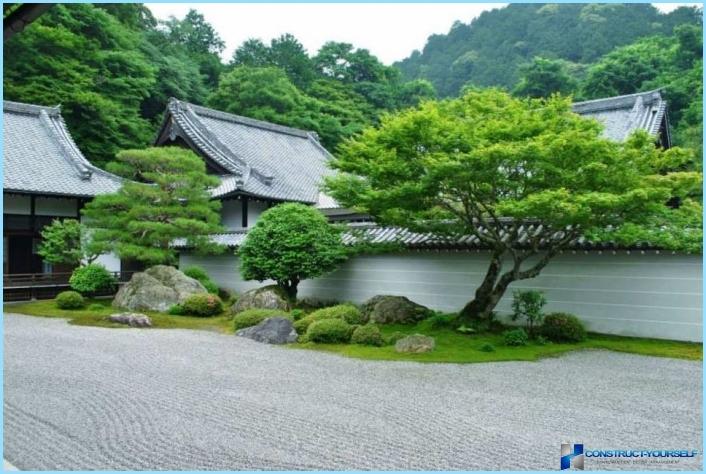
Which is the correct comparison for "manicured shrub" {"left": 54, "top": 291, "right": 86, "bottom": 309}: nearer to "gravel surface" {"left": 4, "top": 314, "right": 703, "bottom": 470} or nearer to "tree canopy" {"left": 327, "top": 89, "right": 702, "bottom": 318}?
"gravel surface" {"left": 4, "top": 314, "right": 703, "bottom": 470}

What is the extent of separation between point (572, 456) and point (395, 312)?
8918 mm

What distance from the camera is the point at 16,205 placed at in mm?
20547

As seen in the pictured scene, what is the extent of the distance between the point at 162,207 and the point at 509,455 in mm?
14157

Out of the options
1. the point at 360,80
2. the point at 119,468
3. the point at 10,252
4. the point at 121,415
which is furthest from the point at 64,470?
the point at 360,80

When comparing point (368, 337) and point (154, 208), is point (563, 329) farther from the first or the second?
point (154, 208)

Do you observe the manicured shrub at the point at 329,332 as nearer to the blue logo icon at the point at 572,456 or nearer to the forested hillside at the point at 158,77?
the blue logo icon at the point at 572,456

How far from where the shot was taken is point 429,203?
12.6m

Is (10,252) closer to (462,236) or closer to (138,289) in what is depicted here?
(138,289)

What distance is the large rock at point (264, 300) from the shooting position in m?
15.5

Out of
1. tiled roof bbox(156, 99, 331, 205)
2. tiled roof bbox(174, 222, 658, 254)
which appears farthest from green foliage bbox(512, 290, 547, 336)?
tiled roof bbox(156, 99, 331, 205)

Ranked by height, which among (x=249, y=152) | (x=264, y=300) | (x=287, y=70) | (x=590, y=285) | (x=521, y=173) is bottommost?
(x=264, y=300)

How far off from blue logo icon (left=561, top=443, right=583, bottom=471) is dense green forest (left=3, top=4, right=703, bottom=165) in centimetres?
1270

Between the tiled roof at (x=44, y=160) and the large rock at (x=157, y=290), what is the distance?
5937 mm

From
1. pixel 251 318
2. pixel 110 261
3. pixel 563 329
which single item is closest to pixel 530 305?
pixel 563 329
